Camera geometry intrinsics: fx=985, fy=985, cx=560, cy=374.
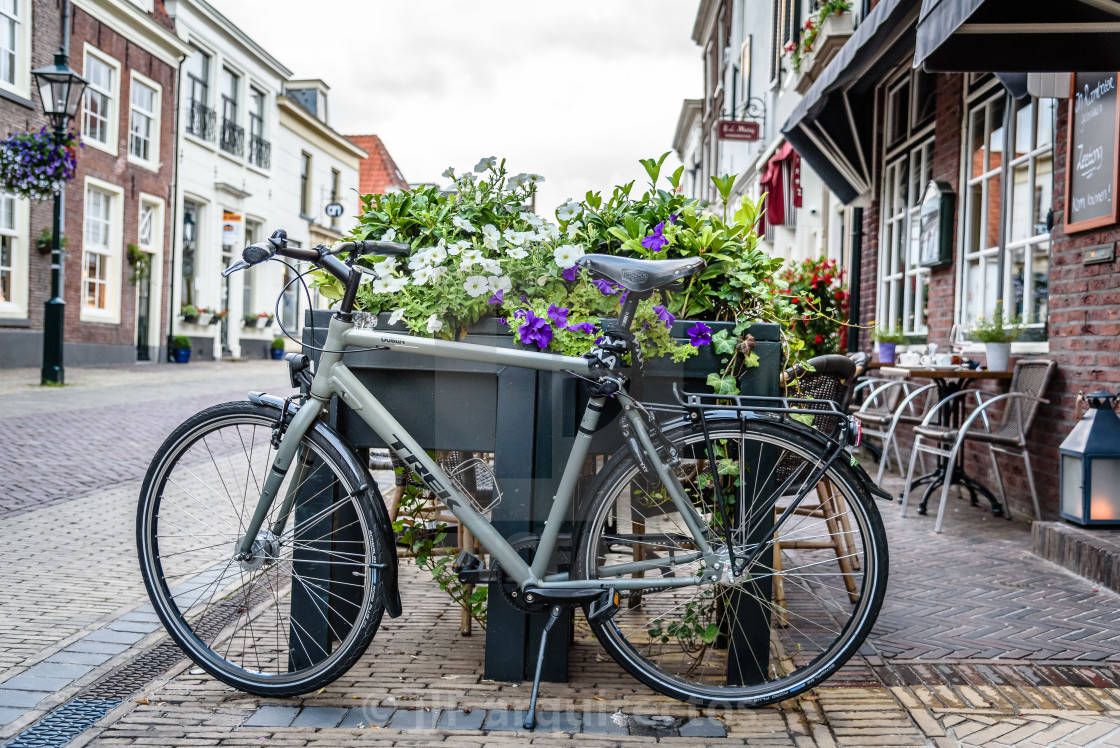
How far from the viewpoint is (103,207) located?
18438 mm

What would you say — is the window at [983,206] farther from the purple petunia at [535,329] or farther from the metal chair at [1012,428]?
the purple petunia at [535,329]

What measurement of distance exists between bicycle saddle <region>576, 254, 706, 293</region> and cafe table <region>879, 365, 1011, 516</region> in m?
3.32

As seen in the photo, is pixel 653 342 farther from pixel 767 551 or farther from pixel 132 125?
pixel 132 125

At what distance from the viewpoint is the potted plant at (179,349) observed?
67.9ft

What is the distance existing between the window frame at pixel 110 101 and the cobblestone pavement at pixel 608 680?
1533cm

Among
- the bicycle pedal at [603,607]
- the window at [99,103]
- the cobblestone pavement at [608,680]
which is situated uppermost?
the window at [99,103]

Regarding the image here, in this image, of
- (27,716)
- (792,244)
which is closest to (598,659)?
(27,716)

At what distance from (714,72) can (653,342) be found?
81.3ft

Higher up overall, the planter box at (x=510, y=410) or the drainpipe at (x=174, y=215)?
the drainpipe at (x=174, y=215)

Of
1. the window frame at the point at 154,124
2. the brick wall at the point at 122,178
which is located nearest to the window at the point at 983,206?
the brick wall at the point at 122,178

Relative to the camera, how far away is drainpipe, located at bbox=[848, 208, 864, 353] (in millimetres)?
9570

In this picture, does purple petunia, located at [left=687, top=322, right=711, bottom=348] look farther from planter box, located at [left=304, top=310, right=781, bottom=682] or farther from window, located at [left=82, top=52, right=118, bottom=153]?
window, located at [left=82, top=52, right=118, bottom=153]

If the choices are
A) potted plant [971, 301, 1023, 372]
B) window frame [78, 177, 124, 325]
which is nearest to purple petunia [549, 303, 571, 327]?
potted plant [971, 301, 1023, 372]

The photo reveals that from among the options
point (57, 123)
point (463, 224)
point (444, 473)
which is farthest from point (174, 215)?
point (444, 473)
